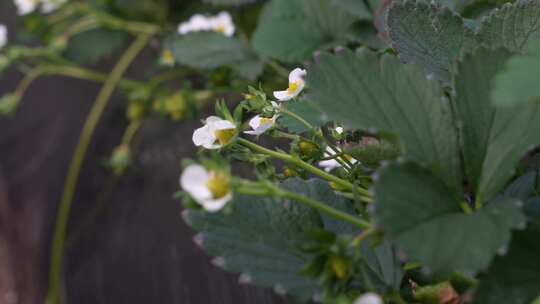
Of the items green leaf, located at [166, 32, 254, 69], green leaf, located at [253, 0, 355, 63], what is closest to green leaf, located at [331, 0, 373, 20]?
green leaf, located at [253, 0, 355, 63]

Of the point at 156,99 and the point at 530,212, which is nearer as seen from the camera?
the point at 530,212

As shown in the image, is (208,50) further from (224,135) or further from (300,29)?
(224,135)

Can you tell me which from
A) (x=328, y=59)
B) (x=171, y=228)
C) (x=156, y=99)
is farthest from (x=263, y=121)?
(x=156, y=99)

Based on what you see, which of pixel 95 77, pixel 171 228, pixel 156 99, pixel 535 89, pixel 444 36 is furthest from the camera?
pixel 95 77

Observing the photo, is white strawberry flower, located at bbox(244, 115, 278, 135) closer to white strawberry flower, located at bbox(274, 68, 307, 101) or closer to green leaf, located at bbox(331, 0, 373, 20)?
white strawberry flower, located at bbox(274, 68, 307, 101)

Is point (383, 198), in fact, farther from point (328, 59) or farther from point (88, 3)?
point (88, 3)

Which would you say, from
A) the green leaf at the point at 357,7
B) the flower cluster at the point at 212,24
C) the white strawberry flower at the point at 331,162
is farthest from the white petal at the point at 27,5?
the white strawberry flower at the point at 331,162
